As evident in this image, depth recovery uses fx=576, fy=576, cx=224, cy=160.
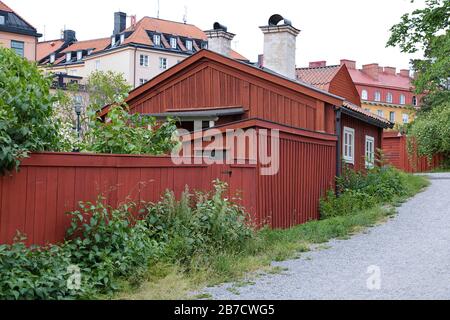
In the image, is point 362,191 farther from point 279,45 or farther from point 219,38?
point 219,38

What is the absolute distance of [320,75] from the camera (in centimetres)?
2409

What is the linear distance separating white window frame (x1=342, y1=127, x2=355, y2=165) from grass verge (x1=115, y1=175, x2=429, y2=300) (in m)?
4.38

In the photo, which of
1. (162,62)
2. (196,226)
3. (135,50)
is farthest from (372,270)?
(162,62)

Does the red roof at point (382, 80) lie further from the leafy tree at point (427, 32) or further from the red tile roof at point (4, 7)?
the leafy tree at point (427, 32)

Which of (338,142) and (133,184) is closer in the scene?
(133,184)

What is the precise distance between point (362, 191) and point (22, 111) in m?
10.6

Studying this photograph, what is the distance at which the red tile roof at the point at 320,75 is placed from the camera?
22.3 m

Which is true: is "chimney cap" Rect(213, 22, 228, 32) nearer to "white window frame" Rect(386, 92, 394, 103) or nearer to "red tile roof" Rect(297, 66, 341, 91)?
"red tile roof" Rect(297, 66, 341, 91)

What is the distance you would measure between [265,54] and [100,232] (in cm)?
1364

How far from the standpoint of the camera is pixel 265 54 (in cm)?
1961

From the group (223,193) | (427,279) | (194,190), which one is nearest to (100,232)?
(194,190)

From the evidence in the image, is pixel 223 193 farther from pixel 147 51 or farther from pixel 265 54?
pixel 147 51
